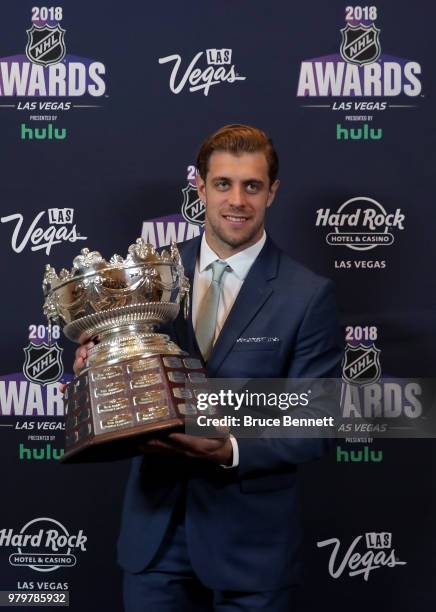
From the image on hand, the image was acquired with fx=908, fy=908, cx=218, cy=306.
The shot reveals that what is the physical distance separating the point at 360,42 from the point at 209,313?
1177 millimetres

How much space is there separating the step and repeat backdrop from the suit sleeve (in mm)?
681

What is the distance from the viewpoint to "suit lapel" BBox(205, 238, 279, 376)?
7.57 ft

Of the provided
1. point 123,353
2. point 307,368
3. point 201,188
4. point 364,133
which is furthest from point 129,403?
point 364,133

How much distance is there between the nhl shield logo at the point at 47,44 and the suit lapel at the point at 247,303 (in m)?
1.14

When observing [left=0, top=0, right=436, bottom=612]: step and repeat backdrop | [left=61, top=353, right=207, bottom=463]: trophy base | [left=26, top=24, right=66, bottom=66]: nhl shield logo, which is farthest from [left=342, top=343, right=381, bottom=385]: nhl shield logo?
[left=26, top=24, right=66, bottom=66]: nhl shield logo

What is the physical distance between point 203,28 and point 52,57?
514 millimetres

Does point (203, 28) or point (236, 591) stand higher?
point (203, 28)

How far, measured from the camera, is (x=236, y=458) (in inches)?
87.1

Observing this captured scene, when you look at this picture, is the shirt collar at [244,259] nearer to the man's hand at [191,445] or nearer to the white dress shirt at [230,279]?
the white dress shirt at [230,279]

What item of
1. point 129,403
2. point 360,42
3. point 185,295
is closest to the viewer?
point 129,403

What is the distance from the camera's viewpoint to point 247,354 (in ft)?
7.53

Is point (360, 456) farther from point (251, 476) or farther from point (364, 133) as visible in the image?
point (364, 133)

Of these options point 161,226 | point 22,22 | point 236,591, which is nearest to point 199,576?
point 236,591

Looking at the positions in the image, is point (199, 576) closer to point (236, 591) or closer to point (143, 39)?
point (236, 591)
